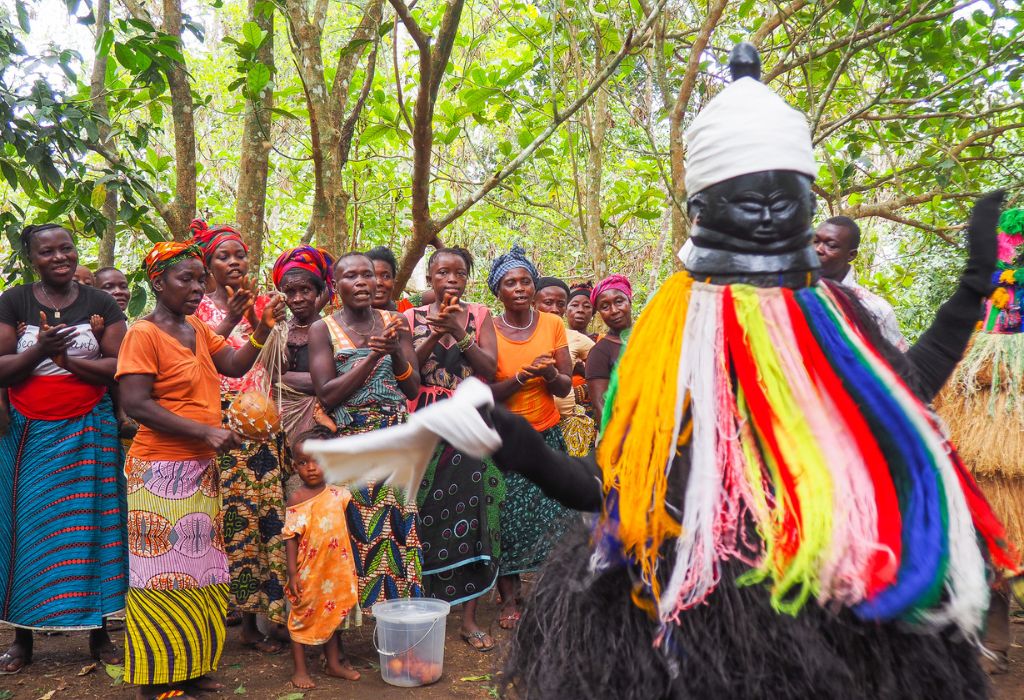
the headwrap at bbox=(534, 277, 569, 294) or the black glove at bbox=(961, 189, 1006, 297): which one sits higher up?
the headwrap at bbox=(534, 277, 569, 294)

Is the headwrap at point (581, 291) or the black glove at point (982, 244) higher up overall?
the headwrap at point (581, 291)

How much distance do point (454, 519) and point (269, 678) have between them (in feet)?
4.06

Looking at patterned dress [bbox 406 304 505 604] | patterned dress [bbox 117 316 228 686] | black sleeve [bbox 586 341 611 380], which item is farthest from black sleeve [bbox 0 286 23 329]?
black sleeve [bbox 586 341 611 380]

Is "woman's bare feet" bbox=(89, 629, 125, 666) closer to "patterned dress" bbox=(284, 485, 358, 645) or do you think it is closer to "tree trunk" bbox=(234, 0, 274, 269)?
"patterned dress" bbox=(284, 485, 358, 645)

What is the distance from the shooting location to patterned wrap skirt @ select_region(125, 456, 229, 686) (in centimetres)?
367

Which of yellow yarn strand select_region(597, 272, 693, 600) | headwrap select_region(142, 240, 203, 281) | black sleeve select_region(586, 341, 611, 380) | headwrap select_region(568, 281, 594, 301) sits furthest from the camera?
headwrap select_region(568, 281, 594, 301)

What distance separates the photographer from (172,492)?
373cm

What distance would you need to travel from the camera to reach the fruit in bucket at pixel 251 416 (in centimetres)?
384

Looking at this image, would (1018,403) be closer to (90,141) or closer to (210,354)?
(210,354)

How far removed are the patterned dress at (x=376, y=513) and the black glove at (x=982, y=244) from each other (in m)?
2.83

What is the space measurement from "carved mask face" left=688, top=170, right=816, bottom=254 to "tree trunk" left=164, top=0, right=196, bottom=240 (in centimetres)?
492

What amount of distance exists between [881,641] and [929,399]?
639mm

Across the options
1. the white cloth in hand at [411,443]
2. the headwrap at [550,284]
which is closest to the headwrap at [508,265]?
the headwrap at [550,284]

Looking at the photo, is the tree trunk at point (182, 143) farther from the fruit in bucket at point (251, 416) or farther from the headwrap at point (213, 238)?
the fruit in bucket at point (251, 416)
